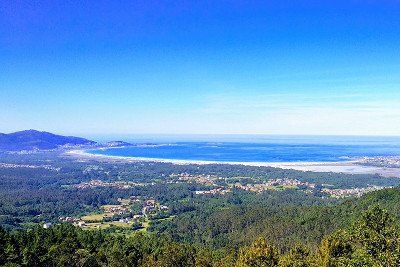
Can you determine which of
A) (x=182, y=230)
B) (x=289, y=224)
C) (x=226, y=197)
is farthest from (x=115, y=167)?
(x=289, y=224)

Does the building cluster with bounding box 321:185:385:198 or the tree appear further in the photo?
the building cluster with bounding box 321:185:385:198

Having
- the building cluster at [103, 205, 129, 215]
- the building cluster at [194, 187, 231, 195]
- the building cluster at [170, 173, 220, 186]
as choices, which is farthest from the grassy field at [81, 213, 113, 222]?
the building cluster at [170, 173, 220, 186]

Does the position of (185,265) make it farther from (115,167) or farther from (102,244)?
(115,167)

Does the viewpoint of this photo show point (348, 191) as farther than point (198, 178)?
No

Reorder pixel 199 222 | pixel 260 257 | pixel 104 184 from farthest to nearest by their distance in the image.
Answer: pixel 104 184
pixel 199 222
pixel 260 257

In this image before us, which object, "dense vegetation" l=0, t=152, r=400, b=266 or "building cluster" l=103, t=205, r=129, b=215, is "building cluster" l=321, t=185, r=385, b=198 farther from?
"building cluster" l=103, t=205, r=129, b=215

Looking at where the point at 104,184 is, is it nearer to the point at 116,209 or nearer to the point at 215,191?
the point at 215,191

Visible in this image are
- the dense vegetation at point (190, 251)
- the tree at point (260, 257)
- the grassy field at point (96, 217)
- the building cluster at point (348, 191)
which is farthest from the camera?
the building cluster at point (348, 191)

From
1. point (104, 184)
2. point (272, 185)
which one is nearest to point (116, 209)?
point (104, 184)

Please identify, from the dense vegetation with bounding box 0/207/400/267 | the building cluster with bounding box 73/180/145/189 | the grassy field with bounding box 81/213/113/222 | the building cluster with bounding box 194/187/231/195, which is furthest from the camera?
the building cluster with bounding box 73/180/145/189

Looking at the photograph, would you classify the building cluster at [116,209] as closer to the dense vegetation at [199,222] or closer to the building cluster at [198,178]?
the dense vegetation at [199,222]

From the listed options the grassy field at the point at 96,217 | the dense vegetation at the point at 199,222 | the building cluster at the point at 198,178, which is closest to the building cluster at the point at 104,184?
the dense vegetation at the point at 199,222
